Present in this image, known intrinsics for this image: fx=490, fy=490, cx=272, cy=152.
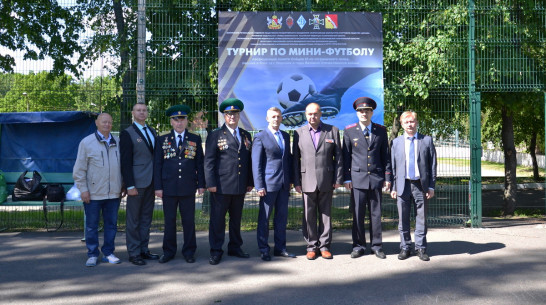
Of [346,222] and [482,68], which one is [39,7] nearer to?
[346,222]

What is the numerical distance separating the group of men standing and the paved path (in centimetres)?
29

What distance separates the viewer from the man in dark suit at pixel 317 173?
248 inches

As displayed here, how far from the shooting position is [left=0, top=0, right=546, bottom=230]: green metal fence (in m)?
8.34

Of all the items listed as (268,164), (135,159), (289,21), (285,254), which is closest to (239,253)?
(285,254)

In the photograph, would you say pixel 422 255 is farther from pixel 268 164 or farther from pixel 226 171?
pixel 226 171

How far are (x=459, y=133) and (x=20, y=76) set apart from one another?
7.55 m

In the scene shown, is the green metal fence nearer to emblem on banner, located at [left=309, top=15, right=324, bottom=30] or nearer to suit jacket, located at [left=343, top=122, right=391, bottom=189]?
emblem on banner, located at [left=309, top=15, right=324, bottom=30]

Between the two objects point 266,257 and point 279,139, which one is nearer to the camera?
point 266,257

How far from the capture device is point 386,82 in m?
8.67

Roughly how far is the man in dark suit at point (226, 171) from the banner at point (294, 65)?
1.85 metres

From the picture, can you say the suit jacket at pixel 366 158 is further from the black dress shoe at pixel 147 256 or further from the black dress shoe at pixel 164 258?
the black dress shoe at pixel 147 256

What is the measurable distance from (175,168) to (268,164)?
118cm

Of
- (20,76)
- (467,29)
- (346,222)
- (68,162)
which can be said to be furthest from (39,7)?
(467,29)

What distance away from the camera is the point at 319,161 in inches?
248
